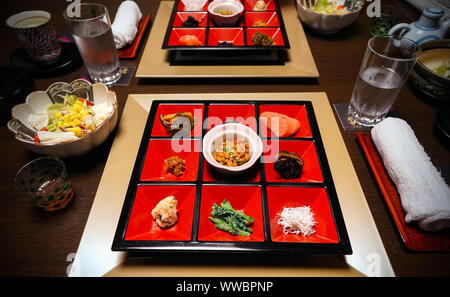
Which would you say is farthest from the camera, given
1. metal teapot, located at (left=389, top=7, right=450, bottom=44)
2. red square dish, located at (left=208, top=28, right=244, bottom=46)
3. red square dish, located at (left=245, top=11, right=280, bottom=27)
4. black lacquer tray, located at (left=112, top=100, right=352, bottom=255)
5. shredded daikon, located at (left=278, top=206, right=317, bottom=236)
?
red square dish, located at (left=245, top=11, right=280, bottom=27)

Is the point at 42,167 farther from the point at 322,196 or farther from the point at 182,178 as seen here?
the point at 322,196

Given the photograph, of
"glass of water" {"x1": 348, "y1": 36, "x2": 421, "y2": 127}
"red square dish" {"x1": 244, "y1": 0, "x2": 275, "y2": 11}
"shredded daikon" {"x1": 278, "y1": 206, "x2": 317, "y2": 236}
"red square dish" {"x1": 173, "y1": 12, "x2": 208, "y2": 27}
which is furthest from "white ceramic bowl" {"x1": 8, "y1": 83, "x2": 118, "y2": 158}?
"red square dish" {"x1": 244, "y1": 0, "x2": 275, "y2": 11}

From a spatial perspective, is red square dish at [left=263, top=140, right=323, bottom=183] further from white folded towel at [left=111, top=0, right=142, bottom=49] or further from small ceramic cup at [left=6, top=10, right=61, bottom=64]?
small ceramic cup at [left=6, top=10, right=61, bottom=64]

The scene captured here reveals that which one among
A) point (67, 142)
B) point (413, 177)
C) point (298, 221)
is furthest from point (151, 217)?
point (413, 177)

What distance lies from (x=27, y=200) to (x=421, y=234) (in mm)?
1580

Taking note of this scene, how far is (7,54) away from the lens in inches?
76.0

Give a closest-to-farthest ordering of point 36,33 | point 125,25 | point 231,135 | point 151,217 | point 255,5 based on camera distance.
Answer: point 151,217
point 231,135
point 36,33
point 125,25
point 255,5

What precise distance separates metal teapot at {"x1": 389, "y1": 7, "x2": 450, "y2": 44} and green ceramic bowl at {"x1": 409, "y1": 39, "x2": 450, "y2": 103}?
0.12 metres

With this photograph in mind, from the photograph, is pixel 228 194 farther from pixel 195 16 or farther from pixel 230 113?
pixel 195 16

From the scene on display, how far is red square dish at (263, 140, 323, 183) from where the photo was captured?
119cm

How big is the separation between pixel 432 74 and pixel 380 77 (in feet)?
1.13

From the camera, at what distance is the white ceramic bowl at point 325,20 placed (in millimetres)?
1913

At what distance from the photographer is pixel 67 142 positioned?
43.9 inches
